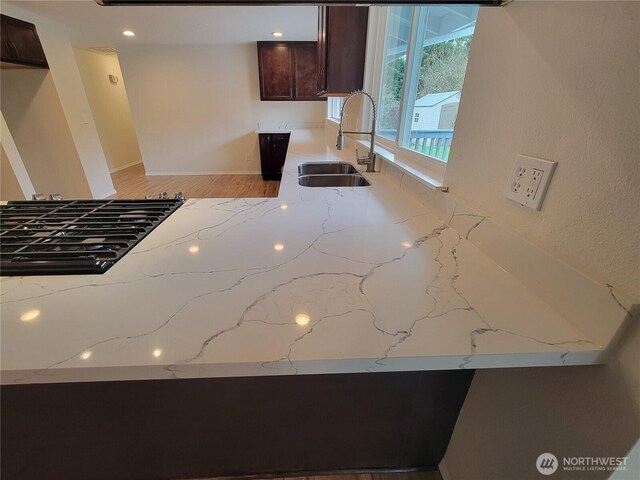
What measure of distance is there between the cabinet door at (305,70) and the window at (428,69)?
10.0 feet

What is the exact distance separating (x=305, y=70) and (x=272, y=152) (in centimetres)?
153

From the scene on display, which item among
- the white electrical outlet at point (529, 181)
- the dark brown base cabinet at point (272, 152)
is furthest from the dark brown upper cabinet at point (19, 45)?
the white electrical outlet at point (529, 181)

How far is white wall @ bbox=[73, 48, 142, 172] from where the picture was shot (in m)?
5.34

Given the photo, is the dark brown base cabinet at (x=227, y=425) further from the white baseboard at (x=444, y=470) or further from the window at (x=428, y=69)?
the window at (x=428, y=69)

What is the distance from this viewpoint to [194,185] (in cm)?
518

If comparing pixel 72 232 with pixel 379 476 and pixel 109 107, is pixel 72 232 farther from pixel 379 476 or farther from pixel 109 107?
pixel 109 107

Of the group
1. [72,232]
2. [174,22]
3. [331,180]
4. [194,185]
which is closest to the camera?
[72,232]

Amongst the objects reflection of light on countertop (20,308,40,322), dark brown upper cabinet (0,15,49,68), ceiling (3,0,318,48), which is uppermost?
ceiling (3,0,318,48)

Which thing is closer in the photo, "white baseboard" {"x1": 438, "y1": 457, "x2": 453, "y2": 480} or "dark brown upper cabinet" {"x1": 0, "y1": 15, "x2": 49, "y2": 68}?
"white baseboard" {"x1": 438, "y1": 457, "x2": 453, "y2": 480}

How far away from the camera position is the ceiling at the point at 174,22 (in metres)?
3.07

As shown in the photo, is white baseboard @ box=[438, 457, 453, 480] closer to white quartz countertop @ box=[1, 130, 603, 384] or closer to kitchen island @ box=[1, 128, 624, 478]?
kitchen island @ box=[1, 128, 624, 478]

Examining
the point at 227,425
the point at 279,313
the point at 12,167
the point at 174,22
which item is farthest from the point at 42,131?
the point at 279,313

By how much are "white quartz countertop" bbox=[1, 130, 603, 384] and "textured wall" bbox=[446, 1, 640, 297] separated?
0.15 m

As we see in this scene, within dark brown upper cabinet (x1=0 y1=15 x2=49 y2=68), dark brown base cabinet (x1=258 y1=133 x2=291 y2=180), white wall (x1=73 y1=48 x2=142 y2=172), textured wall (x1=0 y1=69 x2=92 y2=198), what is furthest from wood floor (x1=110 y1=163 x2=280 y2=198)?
dark brown upper cabinet (x1=0 y1=15 x2=49 y2=68)
